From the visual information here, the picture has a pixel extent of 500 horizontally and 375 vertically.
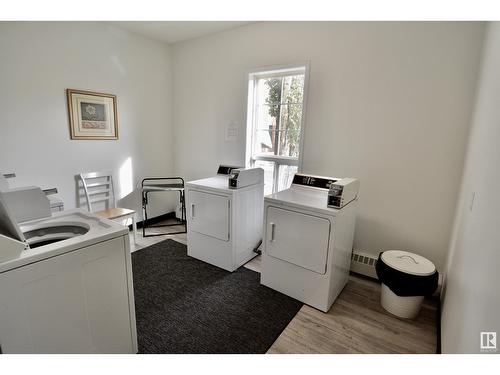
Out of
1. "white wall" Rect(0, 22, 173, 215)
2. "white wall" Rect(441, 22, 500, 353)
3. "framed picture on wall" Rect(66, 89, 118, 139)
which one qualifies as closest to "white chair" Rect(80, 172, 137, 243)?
"white wall" Rect(0, 22, 173, 215)

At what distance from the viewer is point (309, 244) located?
214cm

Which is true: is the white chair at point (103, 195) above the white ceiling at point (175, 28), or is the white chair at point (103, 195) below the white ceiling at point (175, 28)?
below

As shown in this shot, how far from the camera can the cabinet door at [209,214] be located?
267cm

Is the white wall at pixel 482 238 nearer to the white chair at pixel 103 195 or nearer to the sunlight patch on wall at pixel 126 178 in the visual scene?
the white chair at pixel 103 195

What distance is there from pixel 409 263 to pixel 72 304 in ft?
Answer: 7.74

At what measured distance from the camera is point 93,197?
3291 millimetres

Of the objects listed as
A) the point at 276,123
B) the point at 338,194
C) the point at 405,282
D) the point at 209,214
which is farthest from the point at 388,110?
the point at 209,214

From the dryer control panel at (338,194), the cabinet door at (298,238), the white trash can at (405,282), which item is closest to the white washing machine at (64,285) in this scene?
the cabinet door at (298,238)

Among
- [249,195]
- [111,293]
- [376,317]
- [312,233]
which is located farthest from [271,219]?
[111,293]

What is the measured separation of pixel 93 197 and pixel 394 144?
3541 mm

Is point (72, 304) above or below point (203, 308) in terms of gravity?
above

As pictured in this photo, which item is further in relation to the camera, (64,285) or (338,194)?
(338,194)

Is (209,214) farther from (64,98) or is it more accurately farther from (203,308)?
(64,98)

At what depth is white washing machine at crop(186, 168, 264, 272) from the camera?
2.65 meters
